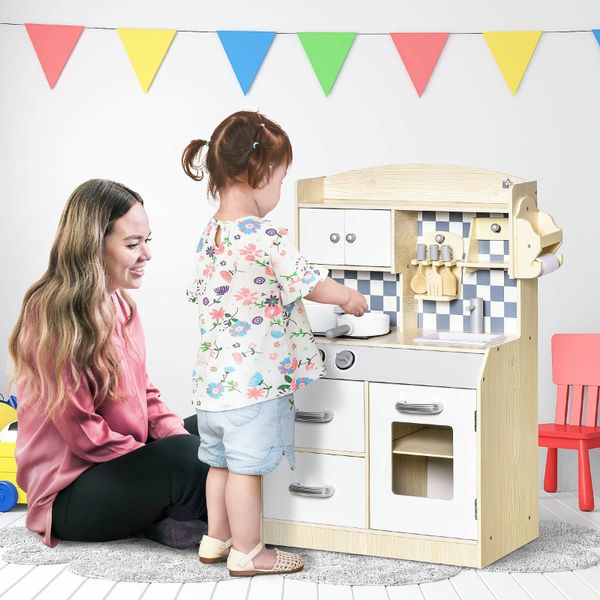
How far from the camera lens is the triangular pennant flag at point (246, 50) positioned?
13.4 ft

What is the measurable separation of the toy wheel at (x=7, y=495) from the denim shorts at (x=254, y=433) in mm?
945

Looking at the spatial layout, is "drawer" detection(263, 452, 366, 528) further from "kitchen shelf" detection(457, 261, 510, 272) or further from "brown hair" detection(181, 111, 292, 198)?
"brown hair" detection(181, 111, 292, 198)

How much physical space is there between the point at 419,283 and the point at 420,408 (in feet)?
1.57

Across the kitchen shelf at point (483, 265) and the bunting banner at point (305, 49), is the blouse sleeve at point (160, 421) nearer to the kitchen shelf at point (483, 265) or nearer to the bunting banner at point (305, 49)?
the kitchen shelf at point (483, 265)

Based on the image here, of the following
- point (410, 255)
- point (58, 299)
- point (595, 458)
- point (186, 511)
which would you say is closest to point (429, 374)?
point (410, 255)

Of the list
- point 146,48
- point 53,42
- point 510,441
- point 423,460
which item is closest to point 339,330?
point 423,460

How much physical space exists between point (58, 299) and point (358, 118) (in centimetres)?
145

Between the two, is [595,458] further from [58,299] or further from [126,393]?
[58,299]

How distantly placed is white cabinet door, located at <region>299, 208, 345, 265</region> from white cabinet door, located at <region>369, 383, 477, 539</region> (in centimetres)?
48

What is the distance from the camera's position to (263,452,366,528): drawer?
3.08 meters

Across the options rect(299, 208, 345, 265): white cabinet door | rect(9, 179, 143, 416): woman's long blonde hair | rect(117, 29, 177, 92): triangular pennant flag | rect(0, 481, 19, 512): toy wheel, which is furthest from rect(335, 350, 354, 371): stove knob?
rect(117, 29, 177, 92): triangular pennant flag

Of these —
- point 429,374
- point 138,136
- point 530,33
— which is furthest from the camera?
point 138,136

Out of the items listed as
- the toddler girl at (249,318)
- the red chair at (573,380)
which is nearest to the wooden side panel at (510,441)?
the toddler girl at (249,318)

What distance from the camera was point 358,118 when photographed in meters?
4.07
